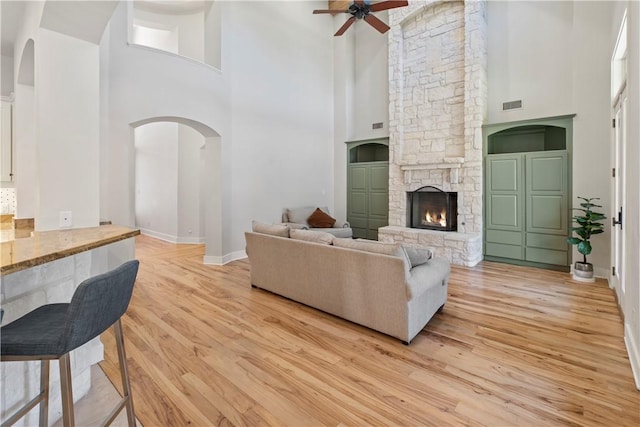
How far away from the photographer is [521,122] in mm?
5105

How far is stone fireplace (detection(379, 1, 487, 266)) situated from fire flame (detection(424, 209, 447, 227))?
1.01ft

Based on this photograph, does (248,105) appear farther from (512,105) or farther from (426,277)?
(512,105)

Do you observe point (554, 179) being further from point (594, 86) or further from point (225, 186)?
point (225, 186)

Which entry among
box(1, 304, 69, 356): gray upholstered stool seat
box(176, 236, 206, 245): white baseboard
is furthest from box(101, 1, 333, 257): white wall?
box(1, 304, 69, 356): gray upholstered stool seat

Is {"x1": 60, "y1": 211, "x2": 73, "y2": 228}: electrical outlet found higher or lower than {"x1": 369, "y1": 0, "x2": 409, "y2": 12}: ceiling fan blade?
lower

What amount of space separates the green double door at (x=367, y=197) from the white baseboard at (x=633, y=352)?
15.3ft

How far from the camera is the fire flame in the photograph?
5910mm

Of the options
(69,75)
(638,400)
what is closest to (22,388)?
(69,75)

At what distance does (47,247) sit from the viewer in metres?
1.53

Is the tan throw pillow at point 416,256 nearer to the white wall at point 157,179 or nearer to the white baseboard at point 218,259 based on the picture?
the white baseboard at point 218,259

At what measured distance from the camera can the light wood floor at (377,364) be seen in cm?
179

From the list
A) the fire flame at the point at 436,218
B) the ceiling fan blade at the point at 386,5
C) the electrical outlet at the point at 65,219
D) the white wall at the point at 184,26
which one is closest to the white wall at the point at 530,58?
the fire flame at the point at 436,218

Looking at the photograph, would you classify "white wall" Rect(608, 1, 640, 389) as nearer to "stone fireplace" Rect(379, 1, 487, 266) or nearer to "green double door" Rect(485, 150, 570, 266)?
"green double door" Rect(485, 150, 570, 266)

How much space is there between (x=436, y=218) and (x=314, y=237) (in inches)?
144
